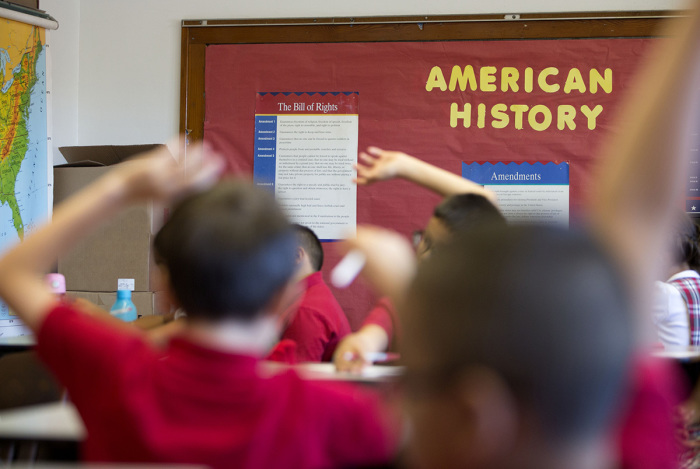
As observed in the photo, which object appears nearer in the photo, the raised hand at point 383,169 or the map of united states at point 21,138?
the raised hand at point 383,169

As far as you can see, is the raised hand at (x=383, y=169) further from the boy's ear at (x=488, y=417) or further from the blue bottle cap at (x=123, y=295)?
the blue bottle cap at (x=123, y=295)

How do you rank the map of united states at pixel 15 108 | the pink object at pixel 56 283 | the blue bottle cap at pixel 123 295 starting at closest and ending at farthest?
the pink object at pixel 56 283 → the blue bottle cap at pixel 123 295 → the map of united states at pixel 15 108

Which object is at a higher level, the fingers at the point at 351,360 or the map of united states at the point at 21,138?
the map of united states at the point at 21,138

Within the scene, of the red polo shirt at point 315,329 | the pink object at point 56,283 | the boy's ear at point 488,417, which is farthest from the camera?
the pink object at point 56,283

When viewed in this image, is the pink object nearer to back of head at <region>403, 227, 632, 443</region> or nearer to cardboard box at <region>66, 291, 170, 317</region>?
cardboard box at <region>66, 291, 170, 317</region>

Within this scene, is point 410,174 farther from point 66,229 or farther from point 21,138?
point 21,138

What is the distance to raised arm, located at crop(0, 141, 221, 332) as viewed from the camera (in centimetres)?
96

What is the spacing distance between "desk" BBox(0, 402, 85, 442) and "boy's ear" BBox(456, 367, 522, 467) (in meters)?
0.99

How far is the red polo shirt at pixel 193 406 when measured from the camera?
0.87 m

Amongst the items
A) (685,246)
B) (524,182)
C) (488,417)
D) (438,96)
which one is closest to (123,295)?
(438,96)

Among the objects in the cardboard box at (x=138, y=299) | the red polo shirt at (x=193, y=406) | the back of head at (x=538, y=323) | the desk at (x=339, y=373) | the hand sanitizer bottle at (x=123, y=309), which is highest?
the back of head at (x=538, y=323)

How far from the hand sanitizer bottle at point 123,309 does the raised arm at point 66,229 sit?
241 centimetres

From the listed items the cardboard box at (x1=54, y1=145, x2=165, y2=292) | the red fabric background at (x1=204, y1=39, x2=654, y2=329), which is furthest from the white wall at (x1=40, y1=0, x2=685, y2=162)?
the cardboard box at (x1=54, y1=145, x2=165, y2=292)

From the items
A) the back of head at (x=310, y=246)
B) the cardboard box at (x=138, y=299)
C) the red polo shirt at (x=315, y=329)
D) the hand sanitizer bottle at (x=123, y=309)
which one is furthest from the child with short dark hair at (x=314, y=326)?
the cardboard box at (x=138, y=299)
